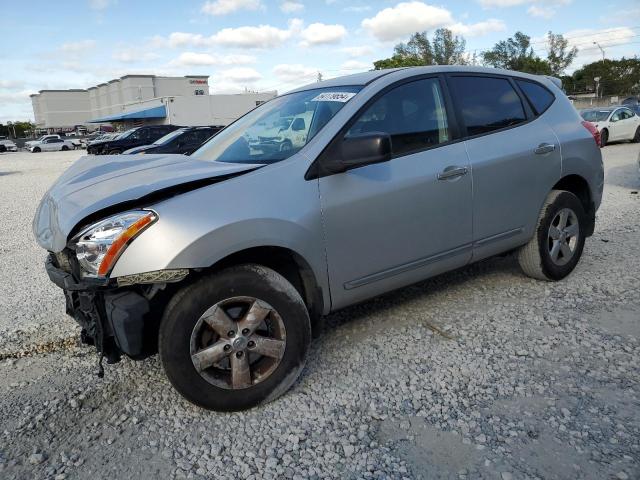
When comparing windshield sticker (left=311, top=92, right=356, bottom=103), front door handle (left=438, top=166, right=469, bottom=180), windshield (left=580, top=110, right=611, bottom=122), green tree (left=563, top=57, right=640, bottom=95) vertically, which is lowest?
windshield (left=580, top=110, right=611, bottom=122)

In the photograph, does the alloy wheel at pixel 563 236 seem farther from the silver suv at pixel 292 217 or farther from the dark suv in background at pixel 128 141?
the dark suv in background at pixel 128 141

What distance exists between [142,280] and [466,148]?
2328 mm

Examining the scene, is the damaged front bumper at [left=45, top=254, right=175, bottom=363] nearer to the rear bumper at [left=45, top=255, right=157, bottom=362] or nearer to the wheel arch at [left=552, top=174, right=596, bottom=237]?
the rear bumper at [left=45, top=255, right=157, bottom=362]

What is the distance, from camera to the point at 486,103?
3967mm

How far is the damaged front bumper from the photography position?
8.27ft

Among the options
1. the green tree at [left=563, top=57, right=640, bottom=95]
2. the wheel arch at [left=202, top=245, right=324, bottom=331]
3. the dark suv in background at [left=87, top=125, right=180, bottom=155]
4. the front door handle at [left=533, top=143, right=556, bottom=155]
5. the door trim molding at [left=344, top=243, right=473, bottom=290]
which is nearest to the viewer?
the wheel arch at [left=202, top=245, right=324, bottom=331]

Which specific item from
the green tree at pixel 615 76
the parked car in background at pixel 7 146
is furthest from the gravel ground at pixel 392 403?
the green tree at pixel 615 76

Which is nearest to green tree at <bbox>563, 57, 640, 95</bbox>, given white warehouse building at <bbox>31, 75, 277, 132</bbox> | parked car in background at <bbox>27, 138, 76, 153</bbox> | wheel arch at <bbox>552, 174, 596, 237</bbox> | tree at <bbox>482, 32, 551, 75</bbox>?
tree at <bbox>482, 32, 551, 75</bbox>

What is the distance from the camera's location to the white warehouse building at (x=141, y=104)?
42.1m

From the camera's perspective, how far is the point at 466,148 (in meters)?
3.67

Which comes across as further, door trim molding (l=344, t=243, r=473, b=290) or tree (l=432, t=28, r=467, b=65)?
tree (l=432, t=28, r=467, b=65)

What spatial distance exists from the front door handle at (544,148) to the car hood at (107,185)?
7.55 feet

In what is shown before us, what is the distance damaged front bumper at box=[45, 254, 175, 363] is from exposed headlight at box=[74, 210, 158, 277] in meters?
0.08

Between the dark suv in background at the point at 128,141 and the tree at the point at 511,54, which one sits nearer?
the dark suv in background at the point at 128,141
